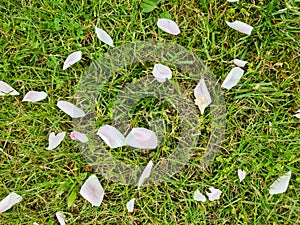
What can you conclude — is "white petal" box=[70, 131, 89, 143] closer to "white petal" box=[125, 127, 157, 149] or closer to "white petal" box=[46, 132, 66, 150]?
"white petal" box=[46, 132, 66, 150]

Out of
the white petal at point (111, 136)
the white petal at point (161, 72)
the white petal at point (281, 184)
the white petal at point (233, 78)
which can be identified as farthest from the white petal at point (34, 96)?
the white petal at point (281, 184)

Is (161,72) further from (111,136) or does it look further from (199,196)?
(199,196)

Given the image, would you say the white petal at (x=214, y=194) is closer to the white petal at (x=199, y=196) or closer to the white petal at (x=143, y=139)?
the white petal at (x=199, y=196)

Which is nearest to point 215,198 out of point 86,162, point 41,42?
point 86,162

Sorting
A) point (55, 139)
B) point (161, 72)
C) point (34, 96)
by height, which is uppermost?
point (161, 72)

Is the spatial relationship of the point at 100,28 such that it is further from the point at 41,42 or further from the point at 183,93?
the point at 183,93

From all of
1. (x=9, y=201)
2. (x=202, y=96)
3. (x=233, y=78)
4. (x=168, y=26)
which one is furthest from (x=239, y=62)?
(x=9, y=201)
